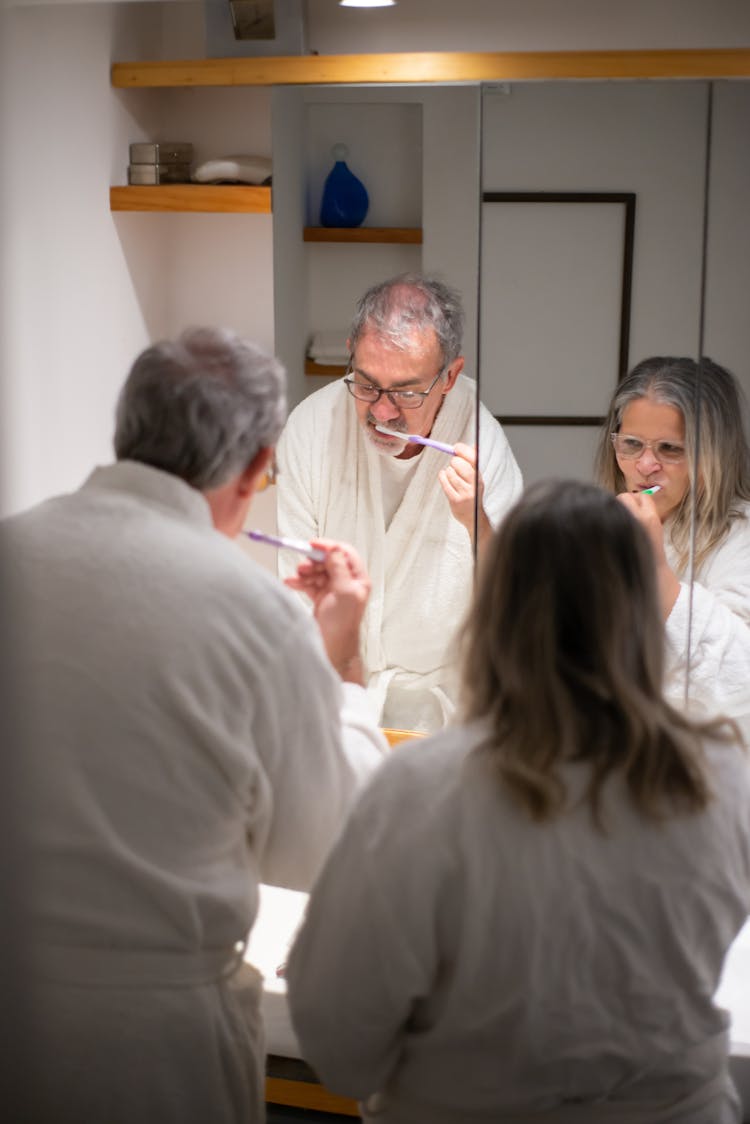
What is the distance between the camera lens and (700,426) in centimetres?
143

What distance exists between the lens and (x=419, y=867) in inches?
34.5

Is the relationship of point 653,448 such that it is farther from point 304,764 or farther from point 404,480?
point 304,764

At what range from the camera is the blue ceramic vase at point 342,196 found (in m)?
1.49

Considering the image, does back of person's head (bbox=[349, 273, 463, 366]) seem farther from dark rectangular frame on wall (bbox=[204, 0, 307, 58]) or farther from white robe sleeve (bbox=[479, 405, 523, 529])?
dark rectangular frame on wall (bbox=[204, 0, 307, 58])

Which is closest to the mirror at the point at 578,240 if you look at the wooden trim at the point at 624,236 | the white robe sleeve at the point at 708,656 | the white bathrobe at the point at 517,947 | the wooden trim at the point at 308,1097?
the wooden trim at the point at 624,236

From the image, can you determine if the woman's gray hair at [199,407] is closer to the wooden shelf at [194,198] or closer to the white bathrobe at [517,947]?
the white bathrobe at [517,947]

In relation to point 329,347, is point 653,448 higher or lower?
lower

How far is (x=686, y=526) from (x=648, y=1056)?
689mm

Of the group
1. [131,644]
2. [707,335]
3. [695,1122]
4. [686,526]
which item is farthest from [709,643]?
[131,644]

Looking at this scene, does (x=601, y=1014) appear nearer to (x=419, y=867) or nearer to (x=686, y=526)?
(x=419, y=867)

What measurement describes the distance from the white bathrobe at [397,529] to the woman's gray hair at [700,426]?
153mm

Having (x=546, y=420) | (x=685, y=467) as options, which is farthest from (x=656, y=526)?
(x=546, y=420)

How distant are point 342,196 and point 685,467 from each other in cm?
54

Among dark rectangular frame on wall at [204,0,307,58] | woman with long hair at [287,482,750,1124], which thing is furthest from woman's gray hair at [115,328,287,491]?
dark rectangular frame on wall at [204,0,307,58]
